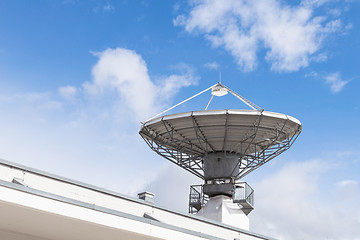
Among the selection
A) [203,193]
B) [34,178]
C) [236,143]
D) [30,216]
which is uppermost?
[236,143]

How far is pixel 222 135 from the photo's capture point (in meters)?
30.8

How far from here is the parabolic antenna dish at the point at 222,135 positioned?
28922 millimetres

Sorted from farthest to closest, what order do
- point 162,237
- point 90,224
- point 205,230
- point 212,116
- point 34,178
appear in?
point 212,116 → point 205,230 → point 34,178 → point 162,237 → point 90,224

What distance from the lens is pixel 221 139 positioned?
3127cm

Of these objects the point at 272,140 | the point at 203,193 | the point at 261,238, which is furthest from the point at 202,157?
the point at 261,238

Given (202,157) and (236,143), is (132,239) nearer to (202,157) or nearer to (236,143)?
(236,143)

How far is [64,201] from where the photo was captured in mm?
10305

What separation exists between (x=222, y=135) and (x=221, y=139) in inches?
23.1

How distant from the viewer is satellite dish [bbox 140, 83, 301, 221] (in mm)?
29078

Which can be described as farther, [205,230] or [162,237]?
[205,230]

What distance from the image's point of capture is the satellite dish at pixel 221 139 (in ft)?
95.4

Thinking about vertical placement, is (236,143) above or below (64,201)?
above

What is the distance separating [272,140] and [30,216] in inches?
892

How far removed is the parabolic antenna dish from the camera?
28922 mm
